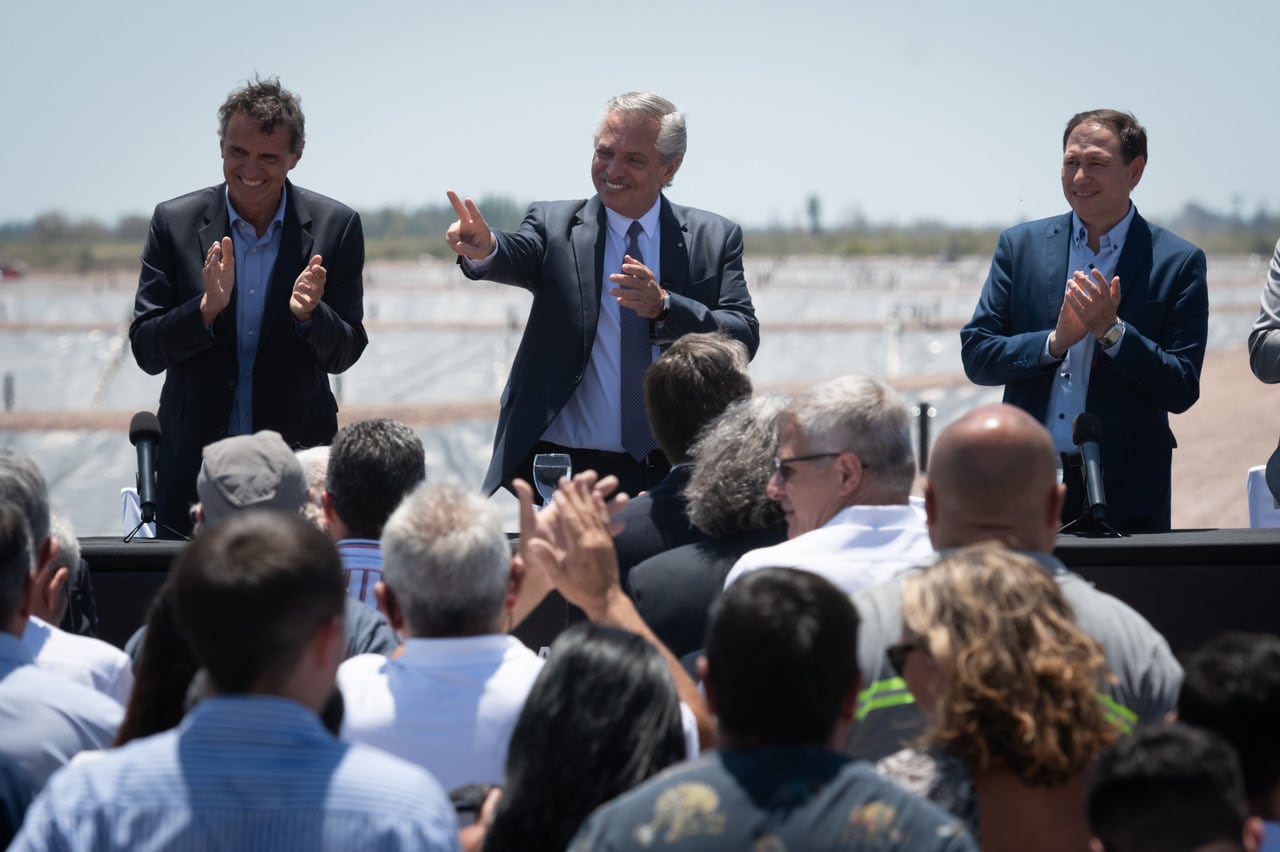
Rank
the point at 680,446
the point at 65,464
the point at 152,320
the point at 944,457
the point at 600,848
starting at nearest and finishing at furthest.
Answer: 1. the point at 600,848
2. the point at 944,457
3. the point at 680,446
4. the point at 152,320
5. the point at 65,464

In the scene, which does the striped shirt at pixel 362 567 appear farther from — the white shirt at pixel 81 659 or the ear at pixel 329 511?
the white shirt at pixel 81 659

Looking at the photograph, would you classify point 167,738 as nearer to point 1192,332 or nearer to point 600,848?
point 600,848

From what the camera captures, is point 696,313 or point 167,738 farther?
point 696,313

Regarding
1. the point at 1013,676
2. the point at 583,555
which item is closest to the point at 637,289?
the point at 583,555

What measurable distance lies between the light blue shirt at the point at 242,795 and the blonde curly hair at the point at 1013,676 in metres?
0.70

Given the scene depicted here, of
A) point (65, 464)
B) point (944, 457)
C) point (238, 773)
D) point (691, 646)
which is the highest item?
point (944, 457)

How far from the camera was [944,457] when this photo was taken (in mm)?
2488

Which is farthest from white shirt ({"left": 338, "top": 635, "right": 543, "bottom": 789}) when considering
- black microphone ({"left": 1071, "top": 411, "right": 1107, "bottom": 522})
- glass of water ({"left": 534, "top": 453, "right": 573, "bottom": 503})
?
black microphone ({"left": 1071, "top": 411, "right": 1107, "bottom": 522})

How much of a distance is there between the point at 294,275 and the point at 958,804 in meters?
3.11

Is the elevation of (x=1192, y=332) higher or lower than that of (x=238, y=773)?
higher

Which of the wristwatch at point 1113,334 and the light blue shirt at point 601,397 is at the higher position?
the wristwatch at point 1113,334

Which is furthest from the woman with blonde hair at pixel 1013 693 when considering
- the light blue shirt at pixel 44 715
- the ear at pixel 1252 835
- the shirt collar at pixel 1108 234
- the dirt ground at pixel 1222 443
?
the dirt ground at pixel 1222 443

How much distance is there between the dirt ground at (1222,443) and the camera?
72.1 ft

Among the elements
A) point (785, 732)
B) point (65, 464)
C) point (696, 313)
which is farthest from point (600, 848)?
point (65, 464)
